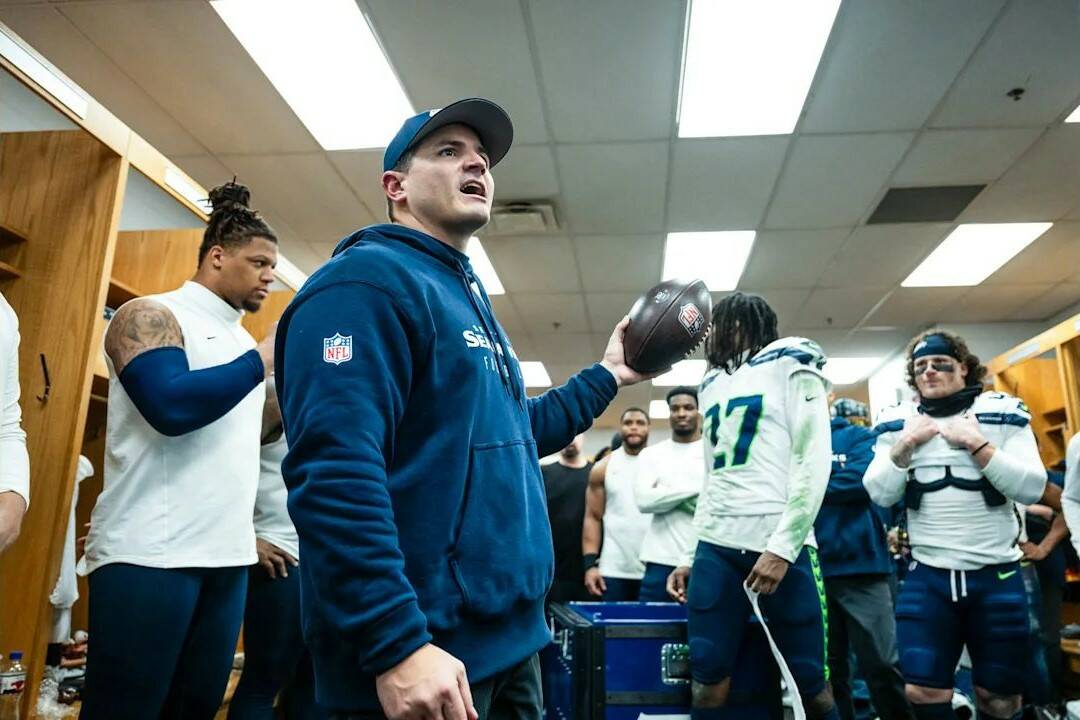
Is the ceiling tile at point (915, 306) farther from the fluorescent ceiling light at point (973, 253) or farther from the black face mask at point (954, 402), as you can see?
the black face mask at point (954, 402)

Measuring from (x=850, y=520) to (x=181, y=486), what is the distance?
2834mm

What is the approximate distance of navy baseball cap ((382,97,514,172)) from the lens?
1.29 meters

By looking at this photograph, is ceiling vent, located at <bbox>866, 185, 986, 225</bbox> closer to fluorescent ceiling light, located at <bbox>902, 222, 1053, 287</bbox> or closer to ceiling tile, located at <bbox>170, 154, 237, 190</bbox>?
fluorescent ceiling light, located at <bbox>902, 222, 1053, 287</bbox>

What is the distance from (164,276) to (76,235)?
89 centimetres

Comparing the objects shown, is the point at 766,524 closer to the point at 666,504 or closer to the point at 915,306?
the point at 666,504

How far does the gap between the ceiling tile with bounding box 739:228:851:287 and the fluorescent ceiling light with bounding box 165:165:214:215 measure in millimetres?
4486

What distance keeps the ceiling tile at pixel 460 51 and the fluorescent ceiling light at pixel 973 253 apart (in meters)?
4.05

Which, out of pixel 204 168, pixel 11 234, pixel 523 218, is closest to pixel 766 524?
pixel 11 234

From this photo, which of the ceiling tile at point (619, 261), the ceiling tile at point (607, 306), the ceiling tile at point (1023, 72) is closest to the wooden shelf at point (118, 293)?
the ceiling tile at point (619, 261)

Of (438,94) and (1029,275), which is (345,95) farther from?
(1029,275)

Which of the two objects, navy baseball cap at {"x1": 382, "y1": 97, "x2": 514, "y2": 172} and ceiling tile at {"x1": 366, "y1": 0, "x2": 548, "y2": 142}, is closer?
navy baseball cap at {"x1": 382, "y1": 97, "x2": 514, "y2": 172}

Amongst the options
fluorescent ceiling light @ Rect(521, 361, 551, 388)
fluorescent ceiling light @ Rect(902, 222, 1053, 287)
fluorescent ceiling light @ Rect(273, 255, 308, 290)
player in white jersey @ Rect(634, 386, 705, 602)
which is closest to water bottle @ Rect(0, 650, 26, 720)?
fluorescent ceiling light @ Rect(273, 255, 308, 290)

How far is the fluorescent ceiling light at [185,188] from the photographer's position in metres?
2.84

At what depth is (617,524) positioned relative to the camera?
14.2 ft
